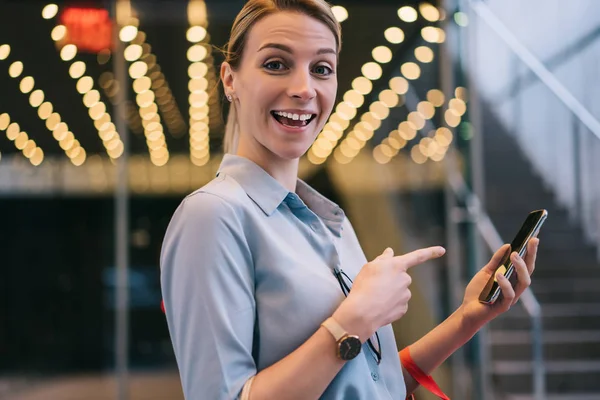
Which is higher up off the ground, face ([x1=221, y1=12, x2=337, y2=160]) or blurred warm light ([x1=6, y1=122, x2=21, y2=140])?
blurred warm light ([x1=6, y1=122, x2=21, y2=140])

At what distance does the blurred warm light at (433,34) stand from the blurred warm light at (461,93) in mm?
356

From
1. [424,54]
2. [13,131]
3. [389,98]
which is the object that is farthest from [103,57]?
[424,54]

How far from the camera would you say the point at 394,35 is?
510 cm

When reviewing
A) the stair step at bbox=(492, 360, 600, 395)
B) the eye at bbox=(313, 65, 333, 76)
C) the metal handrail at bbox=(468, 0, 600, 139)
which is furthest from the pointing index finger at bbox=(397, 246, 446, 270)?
the stair step at bbox=(492, 360, 600, 395)

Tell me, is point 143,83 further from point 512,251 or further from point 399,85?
point 512,251

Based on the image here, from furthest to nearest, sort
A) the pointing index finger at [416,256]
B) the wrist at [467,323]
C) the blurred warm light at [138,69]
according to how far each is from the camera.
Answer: the blurred warm light at [138,69]
the wrist at [467,323]
the pointing index finger at [416,256]

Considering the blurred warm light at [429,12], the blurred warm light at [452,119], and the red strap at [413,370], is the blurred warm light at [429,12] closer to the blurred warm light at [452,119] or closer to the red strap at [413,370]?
the blurred warm light at [452,119]

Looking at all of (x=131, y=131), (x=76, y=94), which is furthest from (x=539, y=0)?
(x=76, y=94)

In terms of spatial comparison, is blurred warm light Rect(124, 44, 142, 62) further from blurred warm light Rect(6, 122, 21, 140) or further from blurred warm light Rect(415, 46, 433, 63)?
blurred warm light Rect(415, 46, 433, 63)

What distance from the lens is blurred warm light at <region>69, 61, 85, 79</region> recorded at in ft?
16.3

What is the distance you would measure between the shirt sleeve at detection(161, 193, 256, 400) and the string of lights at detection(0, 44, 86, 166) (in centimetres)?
405

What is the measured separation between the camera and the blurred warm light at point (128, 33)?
4.95m

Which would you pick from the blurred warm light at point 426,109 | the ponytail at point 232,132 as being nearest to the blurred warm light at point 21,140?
the blurred warm light at point 426,109

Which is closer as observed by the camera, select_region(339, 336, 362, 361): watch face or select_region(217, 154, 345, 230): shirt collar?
select_region(339, 336, 362, 361): watch face
